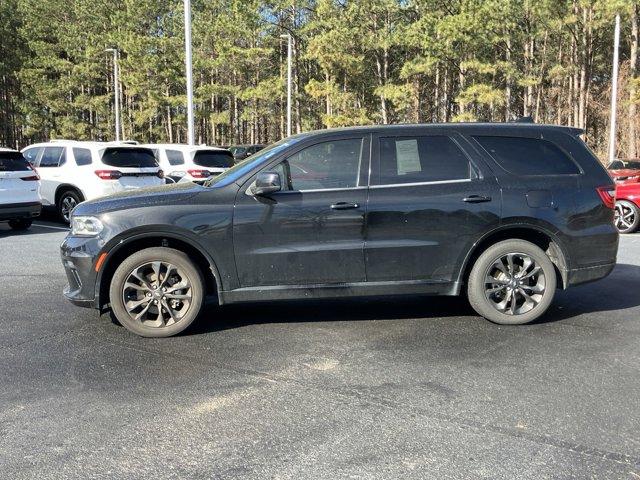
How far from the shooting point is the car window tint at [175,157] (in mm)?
A: 14938

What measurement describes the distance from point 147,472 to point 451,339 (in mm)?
2877

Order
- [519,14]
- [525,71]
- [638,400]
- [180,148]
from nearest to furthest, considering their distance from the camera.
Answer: [638,400] → [180,148] → [519,14] → [525,71]

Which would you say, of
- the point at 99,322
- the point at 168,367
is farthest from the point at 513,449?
the point at 99,322

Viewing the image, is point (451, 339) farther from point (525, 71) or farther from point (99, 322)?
point (525, 71)

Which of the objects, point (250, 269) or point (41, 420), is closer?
point (41, 420)

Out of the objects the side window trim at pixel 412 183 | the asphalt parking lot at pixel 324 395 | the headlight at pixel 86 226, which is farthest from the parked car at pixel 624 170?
the headlight at pixel 86 226

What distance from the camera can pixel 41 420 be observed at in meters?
3.65

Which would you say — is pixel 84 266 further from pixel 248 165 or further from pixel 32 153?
pixel 32 153

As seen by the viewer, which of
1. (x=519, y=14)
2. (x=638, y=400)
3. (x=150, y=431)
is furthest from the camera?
(x=519, y=14)

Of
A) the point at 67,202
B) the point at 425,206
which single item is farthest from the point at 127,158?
the point at 425,206

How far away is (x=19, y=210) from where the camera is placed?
11.3 meters

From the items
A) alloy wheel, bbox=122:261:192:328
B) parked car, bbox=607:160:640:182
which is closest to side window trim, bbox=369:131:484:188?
alloy wheel, bbox=122:261:192:328

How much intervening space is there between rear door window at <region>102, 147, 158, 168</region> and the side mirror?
8.44m

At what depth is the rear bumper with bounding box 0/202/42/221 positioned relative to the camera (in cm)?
1115
